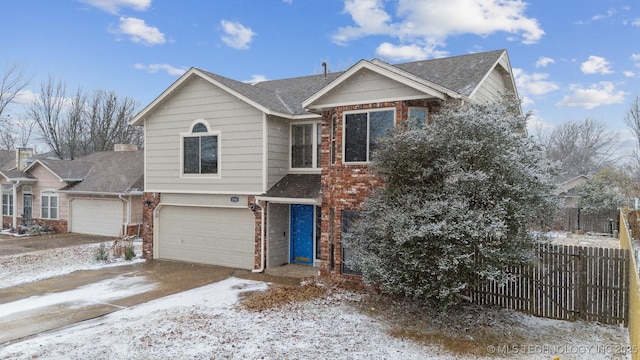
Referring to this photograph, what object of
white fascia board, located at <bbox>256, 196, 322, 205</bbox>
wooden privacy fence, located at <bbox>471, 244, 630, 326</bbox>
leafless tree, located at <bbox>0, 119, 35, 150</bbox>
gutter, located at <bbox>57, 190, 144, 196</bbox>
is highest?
leafless tree, located at <bbox>0, 119, 35, 150</bbox>

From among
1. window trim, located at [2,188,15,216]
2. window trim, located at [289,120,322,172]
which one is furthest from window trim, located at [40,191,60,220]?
window trim, located at [289,120,322,172]

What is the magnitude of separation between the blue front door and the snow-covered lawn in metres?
3.82

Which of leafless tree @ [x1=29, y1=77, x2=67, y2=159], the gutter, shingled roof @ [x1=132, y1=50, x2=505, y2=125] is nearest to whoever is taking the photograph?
shingled roof @ [x1=132, y1=50, x2=505, y2=125]

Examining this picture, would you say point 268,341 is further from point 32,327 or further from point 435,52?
point 435,52

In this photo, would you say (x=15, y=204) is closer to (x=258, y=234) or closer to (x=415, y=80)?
(x=258, y=234)

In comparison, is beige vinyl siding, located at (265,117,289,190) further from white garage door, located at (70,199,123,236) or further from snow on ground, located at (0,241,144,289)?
white garage door, located at (70,199,123,236)

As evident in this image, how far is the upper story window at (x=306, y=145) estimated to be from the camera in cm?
1241

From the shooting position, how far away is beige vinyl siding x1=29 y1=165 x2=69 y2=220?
68.8 feet

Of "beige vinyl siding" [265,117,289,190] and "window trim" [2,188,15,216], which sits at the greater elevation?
"beige vinyl siding" [265,117,289,190]

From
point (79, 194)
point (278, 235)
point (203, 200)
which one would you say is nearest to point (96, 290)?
point (203, 200)

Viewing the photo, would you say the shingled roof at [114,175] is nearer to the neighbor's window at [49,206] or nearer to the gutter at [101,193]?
the gutter at [101,193]

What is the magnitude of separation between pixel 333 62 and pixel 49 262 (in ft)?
87.0

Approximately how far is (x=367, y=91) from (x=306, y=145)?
341 cm

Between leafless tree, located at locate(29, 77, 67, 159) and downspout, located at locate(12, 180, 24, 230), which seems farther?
leafless tree, located at locate(29, 77, 67, 159)
